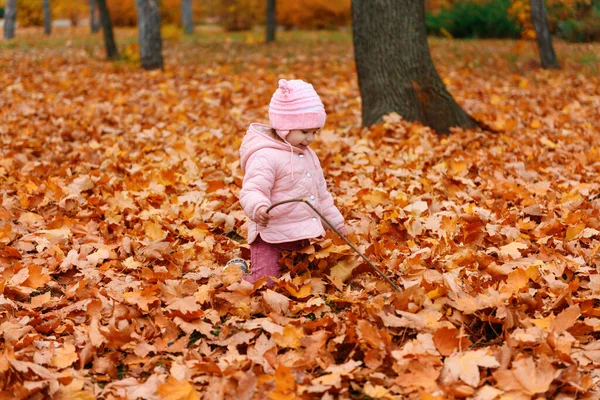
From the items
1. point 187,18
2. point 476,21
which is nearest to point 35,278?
point 476,21

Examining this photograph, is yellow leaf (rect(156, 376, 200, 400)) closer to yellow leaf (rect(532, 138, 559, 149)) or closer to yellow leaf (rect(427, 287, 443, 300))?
yellow leaf (rect(427, 287, 443, 300))

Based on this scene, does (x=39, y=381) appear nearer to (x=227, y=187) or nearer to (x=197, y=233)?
(x=197, y=233)

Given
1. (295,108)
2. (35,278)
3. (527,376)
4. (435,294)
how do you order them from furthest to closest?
(35,278)
(295,108)
(435,294)
(527,376)

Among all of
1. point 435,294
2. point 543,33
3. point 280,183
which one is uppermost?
point 543,33

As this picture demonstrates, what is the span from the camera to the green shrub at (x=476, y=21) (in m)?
20.0

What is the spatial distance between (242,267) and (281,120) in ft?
2.63

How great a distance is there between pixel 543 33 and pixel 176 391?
11.0 metres

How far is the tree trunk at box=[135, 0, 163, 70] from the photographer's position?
38.2ft

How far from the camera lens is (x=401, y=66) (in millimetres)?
6727

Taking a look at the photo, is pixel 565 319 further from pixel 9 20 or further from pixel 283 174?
pixel 9 20

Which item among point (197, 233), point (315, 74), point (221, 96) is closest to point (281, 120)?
point (197, 233)

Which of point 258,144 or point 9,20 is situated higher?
point 9,20

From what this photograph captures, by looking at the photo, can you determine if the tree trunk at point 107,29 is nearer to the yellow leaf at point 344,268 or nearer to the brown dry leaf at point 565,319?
the yellow leaf at point 344,268

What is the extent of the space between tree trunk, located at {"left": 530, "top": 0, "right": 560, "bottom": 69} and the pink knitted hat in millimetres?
→ 9529
